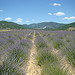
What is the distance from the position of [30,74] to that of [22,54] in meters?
0.94

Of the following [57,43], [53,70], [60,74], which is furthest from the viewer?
[57,43]

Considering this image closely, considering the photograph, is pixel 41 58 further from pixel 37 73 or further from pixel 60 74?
pixel 60 74

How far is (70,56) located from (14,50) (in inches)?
90.1

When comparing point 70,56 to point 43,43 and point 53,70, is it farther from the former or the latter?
point 43,43

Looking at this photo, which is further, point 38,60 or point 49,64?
point 38,60

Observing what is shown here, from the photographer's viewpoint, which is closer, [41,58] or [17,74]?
[17,74]

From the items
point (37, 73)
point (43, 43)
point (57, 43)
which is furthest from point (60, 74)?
point (57, 43)

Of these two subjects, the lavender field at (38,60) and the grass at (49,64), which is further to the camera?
the grass at (49,64)

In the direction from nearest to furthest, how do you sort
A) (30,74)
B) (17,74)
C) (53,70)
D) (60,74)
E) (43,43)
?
(17,74)
(60,74)
(53,70)
(30,74)
(43,43)

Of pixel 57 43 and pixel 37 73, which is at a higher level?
pixel 57 43

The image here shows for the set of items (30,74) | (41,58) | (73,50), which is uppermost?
(73,50)

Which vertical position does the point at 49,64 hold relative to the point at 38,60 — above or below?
above

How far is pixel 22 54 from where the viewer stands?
10.1ft

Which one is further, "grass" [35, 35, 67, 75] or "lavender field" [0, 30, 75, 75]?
"grass" [35, 35, 67, 75]
